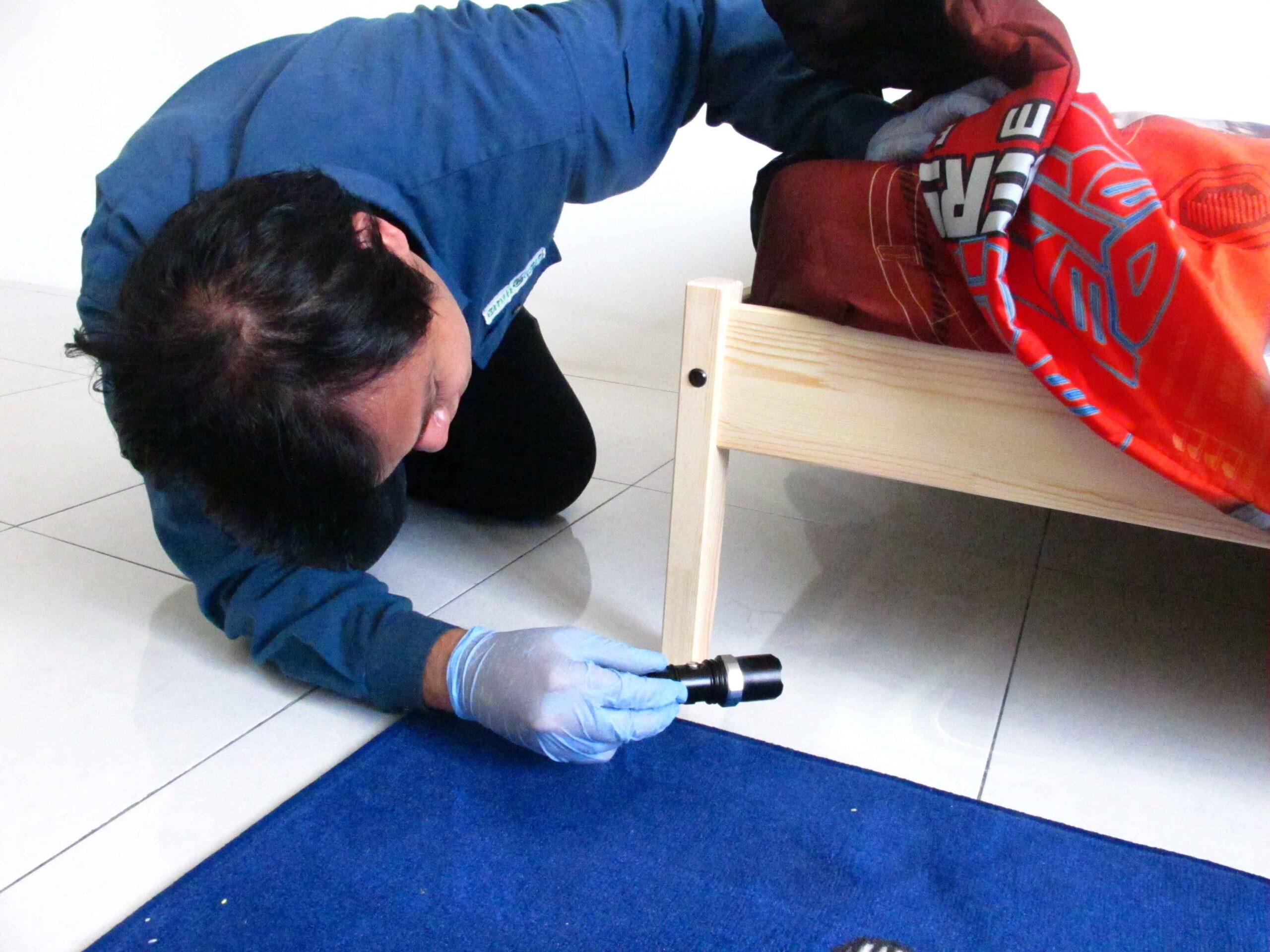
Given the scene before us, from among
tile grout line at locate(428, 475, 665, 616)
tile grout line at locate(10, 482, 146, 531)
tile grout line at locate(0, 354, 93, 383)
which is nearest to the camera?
tile grout line at locate(428, 475, 665, 616)

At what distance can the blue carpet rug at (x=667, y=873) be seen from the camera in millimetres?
582

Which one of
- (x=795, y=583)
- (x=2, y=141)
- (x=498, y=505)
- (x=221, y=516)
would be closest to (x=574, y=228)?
(x=498, y=505)

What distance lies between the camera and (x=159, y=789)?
0.70 metres

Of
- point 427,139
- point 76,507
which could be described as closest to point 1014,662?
point 427,139

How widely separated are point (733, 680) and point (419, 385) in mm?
296

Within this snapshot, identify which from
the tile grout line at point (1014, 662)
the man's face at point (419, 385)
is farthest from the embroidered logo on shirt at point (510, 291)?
the tile grout line at point (1014, 662)

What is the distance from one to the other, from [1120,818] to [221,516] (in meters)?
0.64

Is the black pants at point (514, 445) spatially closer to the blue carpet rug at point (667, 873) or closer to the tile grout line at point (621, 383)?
the blue carpet rug at point (667, 873)

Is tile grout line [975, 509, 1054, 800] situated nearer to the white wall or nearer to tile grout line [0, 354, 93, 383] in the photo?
the white wall

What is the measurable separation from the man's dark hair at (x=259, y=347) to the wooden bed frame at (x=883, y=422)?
225 millimetres

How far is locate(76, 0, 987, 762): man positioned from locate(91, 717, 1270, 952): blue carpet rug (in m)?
0.06

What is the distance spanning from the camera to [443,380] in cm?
64

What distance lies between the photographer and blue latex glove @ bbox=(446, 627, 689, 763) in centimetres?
67

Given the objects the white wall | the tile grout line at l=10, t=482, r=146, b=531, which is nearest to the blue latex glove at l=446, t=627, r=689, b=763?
the tile grout line at l=10, t=482, r=146, b=531
